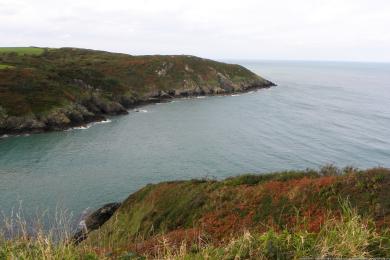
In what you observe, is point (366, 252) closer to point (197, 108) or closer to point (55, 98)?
point (55, 98)

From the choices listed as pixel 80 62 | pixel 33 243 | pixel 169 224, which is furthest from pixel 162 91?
pixel 33 243

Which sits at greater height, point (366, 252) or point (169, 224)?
point (366, 252)

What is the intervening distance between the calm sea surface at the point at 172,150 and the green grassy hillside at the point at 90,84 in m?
7.10

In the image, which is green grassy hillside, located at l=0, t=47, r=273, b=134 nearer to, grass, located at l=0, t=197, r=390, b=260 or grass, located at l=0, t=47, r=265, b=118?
grass, located at l=0, t=47, r=265, b=118

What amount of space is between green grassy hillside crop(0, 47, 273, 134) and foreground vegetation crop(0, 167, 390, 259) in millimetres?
51687

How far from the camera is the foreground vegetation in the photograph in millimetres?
6637

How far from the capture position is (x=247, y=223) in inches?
843

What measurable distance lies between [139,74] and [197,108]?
34241mm

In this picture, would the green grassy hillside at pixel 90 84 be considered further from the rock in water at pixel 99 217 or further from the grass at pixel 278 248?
the grass at pixel 278 248

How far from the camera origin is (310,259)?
19.8 ft

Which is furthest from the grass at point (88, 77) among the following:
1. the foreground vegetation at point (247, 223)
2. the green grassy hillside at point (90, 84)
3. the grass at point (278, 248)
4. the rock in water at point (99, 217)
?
the grass at point (278, 248)

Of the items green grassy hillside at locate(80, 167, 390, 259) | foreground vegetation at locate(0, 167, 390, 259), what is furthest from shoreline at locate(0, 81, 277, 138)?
green grassy hillside at locate(80, 167, 390, 259)

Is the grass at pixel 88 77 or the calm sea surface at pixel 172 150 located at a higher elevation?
the grass at pixel 88 77

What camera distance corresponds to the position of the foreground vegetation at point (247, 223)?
6637 millimetres
